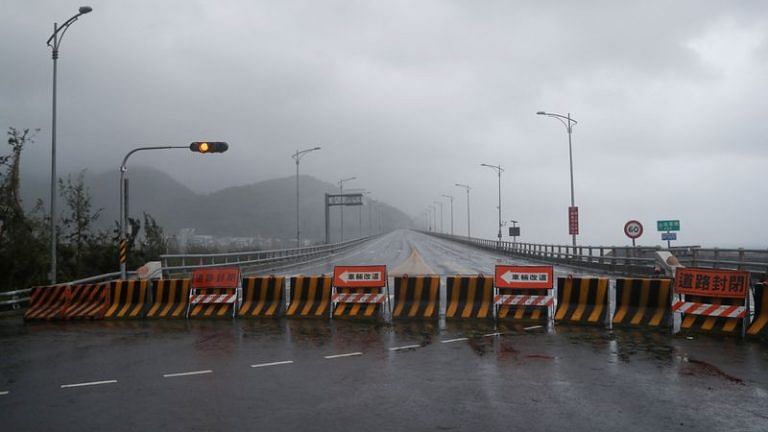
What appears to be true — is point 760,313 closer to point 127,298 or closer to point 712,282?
point 712,282

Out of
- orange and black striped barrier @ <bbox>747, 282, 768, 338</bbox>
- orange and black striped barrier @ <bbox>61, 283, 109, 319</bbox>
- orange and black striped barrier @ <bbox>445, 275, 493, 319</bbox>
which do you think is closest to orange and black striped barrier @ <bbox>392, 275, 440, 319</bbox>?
orange and black striped barrier @ <bbox>445, 275, 493, 319</bbox>

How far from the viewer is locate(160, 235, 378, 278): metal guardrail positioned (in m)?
25.3

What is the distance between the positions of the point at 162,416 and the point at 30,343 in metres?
7.26

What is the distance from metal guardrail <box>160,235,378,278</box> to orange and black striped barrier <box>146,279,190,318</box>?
7.13 meters

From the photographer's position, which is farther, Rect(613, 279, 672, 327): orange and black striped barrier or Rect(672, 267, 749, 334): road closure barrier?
Rect(613, 279, 672, 327): orange and black striped barrier

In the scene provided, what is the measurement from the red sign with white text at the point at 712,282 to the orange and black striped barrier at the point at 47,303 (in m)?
15.6

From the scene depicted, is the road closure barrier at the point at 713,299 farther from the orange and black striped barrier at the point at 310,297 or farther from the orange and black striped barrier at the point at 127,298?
the orange and black striped barrier at the point at 127,298

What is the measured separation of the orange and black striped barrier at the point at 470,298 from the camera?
47.1 ft

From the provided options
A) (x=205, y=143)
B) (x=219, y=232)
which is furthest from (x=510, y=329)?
(x=219, y=232)

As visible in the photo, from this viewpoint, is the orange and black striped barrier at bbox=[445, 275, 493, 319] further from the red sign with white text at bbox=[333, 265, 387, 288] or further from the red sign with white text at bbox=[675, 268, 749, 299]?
the red sign with white text at bbox=[675, 268, 749, 299]

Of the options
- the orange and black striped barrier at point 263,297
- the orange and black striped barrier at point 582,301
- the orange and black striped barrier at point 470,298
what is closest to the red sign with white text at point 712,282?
the orange and black striped barrier at point 582,301

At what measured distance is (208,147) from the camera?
21.5 metres

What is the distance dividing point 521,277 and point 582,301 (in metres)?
1.54

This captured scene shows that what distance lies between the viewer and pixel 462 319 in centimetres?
1426
